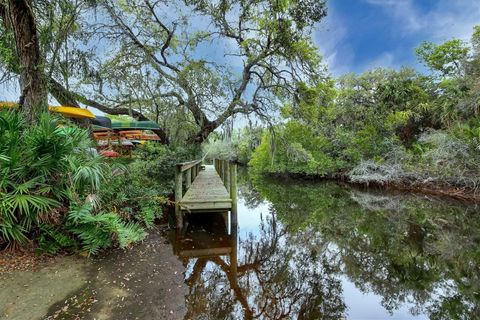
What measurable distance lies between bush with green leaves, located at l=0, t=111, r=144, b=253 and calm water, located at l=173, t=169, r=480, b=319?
4.66ft

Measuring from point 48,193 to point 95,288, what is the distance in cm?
159

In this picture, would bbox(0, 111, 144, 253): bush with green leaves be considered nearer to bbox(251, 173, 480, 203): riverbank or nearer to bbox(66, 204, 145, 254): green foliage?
bbox(66, 204, 145, 254): green foliage

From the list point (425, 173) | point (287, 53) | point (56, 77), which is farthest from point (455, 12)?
point (56, 77)

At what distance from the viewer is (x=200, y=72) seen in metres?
8.34

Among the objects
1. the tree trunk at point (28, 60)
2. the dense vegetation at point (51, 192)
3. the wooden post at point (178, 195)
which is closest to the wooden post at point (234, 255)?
the wooden post at point (178, 195)

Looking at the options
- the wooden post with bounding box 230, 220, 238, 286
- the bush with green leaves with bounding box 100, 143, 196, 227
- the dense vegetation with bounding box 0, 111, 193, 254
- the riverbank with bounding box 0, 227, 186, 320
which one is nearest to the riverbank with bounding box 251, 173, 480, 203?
the wooden post with bounding box 230, 220, 238, 286

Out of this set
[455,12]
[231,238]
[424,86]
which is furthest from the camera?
[424,86]

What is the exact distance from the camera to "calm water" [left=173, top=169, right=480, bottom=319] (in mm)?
3213

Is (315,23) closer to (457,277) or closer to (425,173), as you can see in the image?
(457,277)

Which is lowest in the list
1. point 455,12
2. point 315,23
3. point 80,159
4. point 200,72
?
point 80,159

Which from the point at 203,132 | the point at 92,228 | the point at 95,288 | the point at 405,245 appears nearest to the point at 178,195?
the point at 92,228

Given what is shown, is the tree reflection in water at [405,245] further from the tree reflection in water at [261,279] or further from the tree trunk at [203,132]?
the tree trunk at [203,132]

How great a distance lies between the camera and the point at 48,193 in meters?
3.65

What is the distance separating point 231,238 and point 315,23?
550 centimetres
